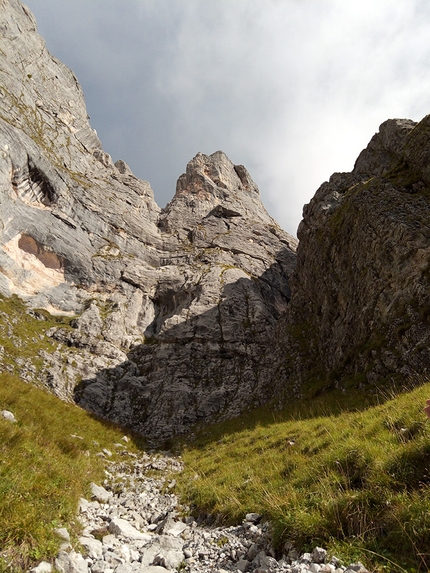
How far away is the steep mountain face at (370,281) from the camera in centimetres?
2033

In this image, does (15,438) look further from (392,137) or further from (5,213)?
(392,137)

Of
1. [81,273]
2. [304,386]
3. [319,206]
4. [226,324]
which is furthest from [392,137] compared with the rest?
[81,273]

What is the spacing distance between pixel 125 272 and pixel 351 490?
51655mm

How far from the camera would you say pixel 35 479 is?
8.31 metres

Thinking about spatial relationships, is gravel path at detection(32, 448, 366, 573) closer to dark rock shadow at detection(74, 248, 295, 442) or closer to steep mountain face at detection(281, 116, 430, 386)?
steep mountain face at detection(281, 116, 430, 386)

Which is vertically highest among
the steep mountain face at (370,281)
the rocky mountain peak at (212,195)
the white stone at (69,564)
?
the rocky mountain peak at (212,195)

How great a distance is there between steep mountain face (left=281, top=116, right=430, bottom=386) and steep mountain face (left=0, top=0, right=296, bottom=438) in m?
8.28

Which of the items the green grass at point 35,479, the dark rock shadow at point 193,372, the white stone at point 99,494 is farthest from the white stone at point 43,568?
the dark rock shadow at point 193,372

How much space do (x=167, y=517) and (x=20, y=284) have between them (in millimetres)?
41129

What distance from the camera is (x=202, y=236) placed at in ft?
232

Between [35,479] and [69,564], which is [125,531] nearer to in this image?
[35,479]

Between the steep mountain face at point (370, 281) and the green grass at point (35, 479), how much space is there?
16971mm

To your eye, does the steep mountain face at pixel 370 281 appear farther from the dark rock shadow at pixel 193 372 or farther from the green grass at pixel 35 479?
the green grass at pixel 35 479

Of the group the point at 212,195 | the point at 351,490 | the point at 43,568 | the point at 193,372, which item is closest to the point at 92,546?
the point at 43,568
